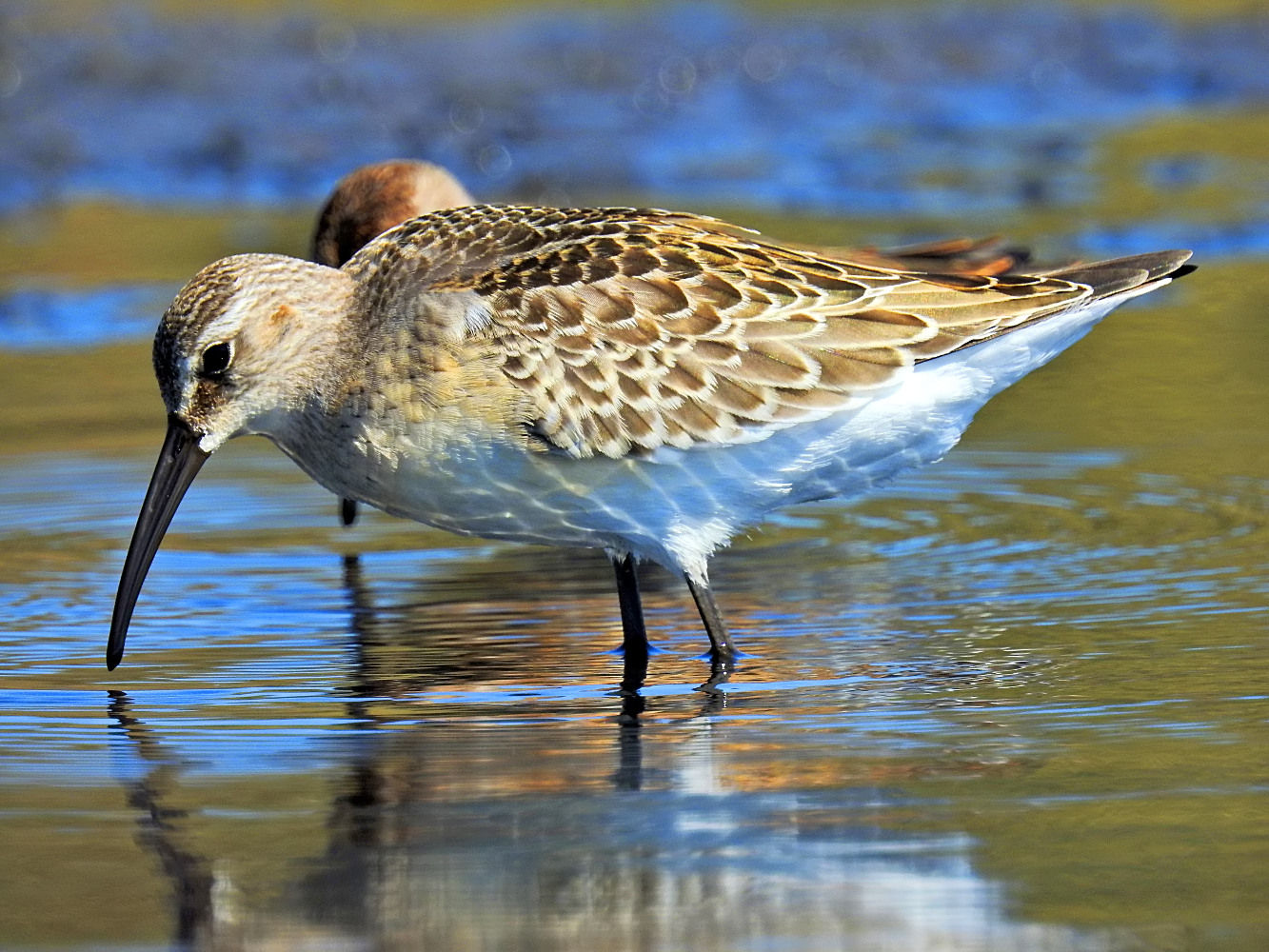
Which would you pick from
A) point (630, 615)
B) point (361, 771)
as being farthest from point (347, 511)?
point (361, 771)

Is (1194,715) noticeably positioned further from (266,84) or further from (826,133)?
(266,84)

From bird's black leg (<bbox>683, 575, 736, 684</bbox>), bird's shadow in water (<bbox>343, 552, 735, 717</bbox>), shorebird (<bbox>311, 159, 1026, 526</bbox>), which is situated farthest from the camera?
shorebird (<bbox>311, 159, 1026, 526</bbox>)

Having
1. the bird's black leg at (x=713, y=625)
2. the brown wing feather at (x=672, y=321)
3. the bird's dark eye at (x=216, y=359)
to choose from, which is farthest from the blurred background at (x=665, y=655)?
the bird's dark eye at (x=216, y=359)

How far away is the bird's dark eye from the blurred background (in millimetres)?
927

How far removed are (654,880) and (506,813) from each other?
0.61m

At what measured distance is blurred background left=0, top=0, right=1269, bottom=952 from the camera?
481cm

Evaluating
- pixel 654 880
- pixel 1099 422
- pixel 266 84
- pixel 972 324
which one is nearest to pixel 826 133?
pixel 266 84

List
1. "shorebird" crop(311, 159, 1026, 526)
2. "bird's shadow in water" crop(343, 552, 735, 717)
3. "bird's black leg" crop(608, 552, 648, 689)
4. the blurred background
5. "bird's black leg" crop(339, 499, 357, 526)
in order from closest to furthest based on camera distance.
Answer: the blurred background
"bird's shadow in water" crop(343, 552, 735, 717)
"bird's black leg" crop(608, 552, 648, 689)
"bird's black leg" crop(339, 499, 357, 526)
"shorebird" crop(311, 159, 1026, 526)

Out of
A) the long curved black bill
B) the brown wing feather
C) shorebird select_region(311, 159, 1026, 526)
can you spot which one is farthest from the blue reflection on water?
the long curved black bill

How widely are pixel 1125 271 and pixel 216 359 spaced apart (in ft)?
10.1

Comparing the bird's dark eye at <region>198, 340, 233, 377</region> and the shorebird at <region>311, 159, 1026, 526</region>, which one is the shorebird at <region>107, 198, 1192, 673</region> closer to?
the bird's dark eye at <region>198, 340, 233, 377</region>

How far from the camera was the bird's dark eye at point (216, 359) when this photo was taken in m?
6.79

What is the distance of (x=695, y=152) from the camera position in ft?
55.1

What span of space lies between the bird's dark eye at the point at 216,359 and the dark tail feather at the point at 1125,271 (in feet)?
9.20
